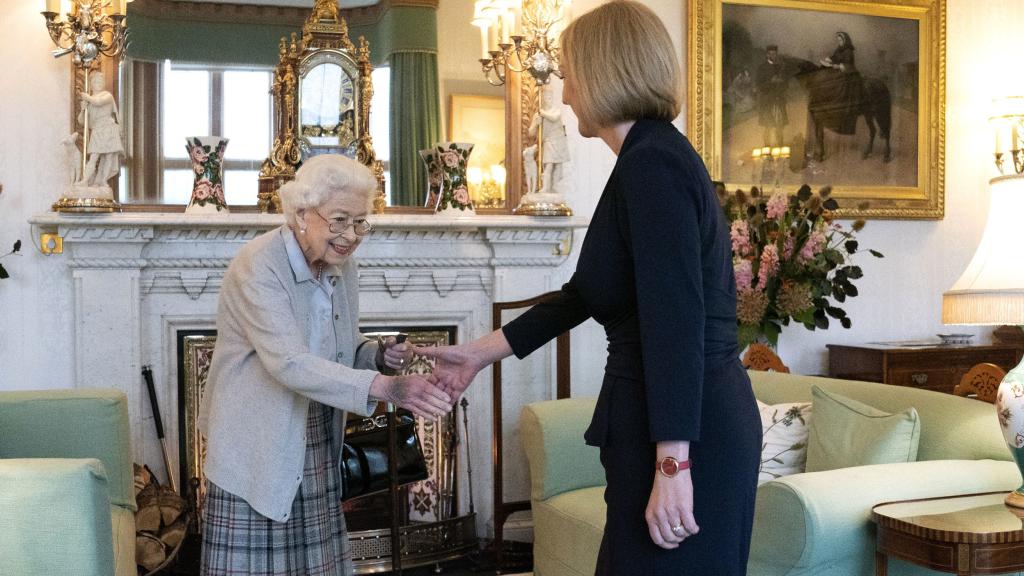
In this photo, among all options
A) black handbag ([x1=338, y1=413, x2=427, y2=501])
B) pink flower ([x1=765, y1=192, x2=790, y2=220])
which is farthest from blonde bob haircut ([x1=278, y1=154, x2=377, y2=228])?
pink flower ([x1=765, y1=192, x2=790, y2=220])

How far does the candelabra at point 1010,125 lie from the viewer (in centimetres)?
522

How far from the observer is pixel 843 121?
5285mm

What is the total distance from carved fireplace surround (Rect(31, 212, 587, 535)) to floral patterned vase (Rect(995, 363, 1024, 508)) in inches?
90.2

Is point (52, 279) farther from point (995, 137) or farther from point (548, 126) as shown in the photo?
point (995, 137)

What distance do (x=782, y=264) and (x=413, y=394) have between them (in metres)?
2.73

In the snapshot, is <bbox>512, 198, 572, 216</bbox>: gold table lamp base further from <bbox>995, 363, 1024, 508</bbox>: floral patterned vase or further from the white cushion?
<bbox>995, 363, 1024, 508</bbox>: floral patterned vase

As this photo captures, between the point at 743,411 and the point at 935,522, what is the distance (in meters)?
1.03

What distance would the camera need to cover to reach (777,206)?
4.46 meters

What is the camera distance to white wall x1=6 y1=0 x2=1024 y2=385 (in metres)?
4.28

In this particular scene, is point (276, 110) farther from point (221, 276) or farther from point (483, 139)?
point (483, 139)

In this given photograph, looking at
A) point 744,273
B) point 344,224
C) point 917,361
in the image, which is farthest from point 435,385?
point 917,361

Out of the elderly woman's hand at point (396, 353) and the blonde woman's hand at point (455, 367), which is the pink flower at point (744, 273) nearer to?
the elderly woman's hand at point (396, 353)

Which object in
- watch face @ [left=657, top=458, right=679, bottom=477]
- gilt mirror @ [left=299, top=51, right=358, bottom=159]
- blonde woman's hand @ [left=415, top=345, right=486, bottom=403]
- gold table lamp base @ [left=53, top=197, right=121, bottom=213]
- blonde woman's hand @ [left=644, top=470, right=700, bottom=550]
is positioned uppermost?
gilt mirror @ [left=299, top=51, right=358, bottom=159]

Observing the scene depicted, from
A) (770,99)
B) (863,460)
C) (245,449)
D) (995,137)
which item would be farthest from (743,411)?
(995,137)
